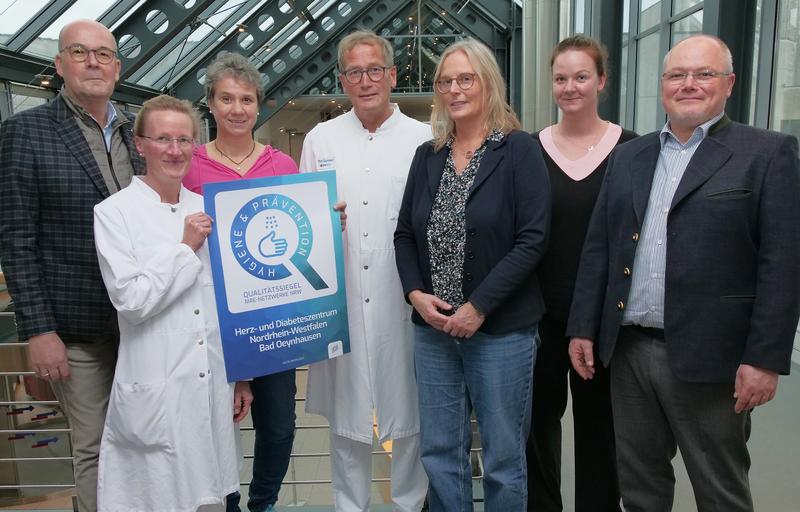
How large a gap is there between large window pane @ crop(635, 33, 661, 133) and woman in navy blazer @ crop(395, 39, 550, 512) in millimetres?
4550

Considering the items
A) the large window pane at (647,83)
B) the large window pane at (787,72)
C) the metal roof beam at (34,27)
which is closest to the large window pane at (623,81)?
the large window pane at (647,83)

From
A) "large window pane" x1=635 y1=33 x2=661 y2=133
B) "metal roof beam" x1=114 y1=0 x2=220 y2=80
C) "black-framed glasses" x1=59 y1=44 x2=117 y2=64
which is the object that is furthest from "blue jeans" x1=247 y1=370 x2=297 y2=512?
"metal roof beam" x1=114 y1=0 x2=220 y2=80

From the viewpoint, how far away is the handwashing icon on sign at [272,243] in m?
2.11

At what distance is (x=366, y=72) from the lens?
226cm

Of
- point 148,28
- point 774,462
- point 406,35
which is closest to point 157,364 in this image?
point 774,462

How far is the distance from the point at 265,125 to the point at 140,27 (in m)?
9.06

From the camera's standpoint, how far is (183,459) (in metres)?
1.94

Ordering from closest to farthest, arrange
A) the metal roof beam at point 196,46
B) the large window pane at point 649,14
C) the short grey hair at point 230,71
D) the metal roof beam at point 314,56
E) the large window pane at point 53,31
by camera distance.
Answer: the short grey hair at point 230,71
the large window pane at point 649,14
the large window pane at point 53,31
the metal roof beam at point 196,46
the metal roof beam at point 314,56

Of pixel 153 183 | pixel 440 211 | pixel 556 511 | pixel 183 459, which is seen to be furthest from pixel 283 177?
pixel 556 511

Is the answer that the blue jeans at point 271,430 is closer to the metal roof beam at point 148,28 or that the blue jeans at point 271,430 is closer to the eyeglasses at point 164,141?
the eyeglasses at point 164,141

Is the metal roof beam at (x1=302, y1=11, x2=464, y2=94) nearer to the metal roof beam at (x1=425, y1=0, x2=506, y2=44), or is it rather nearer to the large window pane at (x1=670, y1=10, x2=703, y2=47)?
the metal roof beam at (x1=425, y1=0, x2=506, y2=44)

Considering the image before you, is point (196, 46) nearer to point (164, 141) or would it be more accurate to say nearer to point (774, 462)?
point (164, 141)

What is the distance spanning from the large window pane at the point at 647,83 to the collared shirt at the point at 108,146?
5.16 meters

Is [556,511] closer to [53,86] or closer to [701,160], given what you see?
[701,160]
